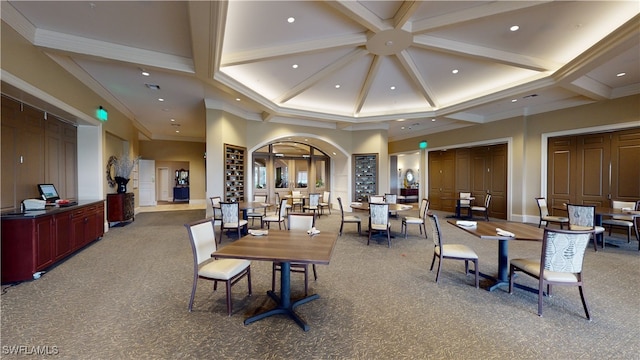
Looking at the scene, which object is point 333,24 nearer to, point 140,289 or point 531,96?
point 140,289

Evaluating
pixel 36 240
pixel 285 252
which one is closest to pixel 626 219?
pixel 285 252

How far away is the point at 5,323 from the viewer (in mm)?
2395

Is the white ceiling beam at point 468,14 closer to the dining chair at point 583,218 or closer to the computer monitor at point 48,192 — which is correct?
the dining chair at point 583,218

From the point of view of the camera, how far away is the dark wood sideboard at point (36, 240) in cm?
320

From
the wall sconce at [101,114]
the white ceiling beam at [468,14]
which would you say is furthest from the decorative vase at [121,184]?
the white ceiling beam at [468,14]

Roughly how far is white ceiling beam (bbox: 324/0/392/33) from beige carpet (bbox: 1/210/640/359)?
3718 millimetres

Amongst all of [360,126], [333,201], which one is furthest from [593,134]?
[333,201]

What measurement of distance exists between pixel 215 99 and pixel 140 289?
483 centimetres

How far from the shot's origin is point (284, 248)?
2.44 metres

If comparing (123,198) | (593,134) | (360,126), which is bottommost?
(123,198)

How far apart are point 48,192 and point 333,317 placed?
18.0ft

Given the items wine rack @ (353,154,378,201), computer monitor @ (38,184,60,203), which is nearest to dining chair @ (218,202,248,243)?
computer monitor @ (38,184,60,203)

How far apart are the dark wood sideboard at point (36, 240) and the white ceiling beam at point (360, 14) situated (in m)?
4.92

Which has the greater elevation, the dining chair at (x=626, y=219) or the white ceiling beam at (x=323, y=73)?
the white ceiling beam at (x=323, y=73)
